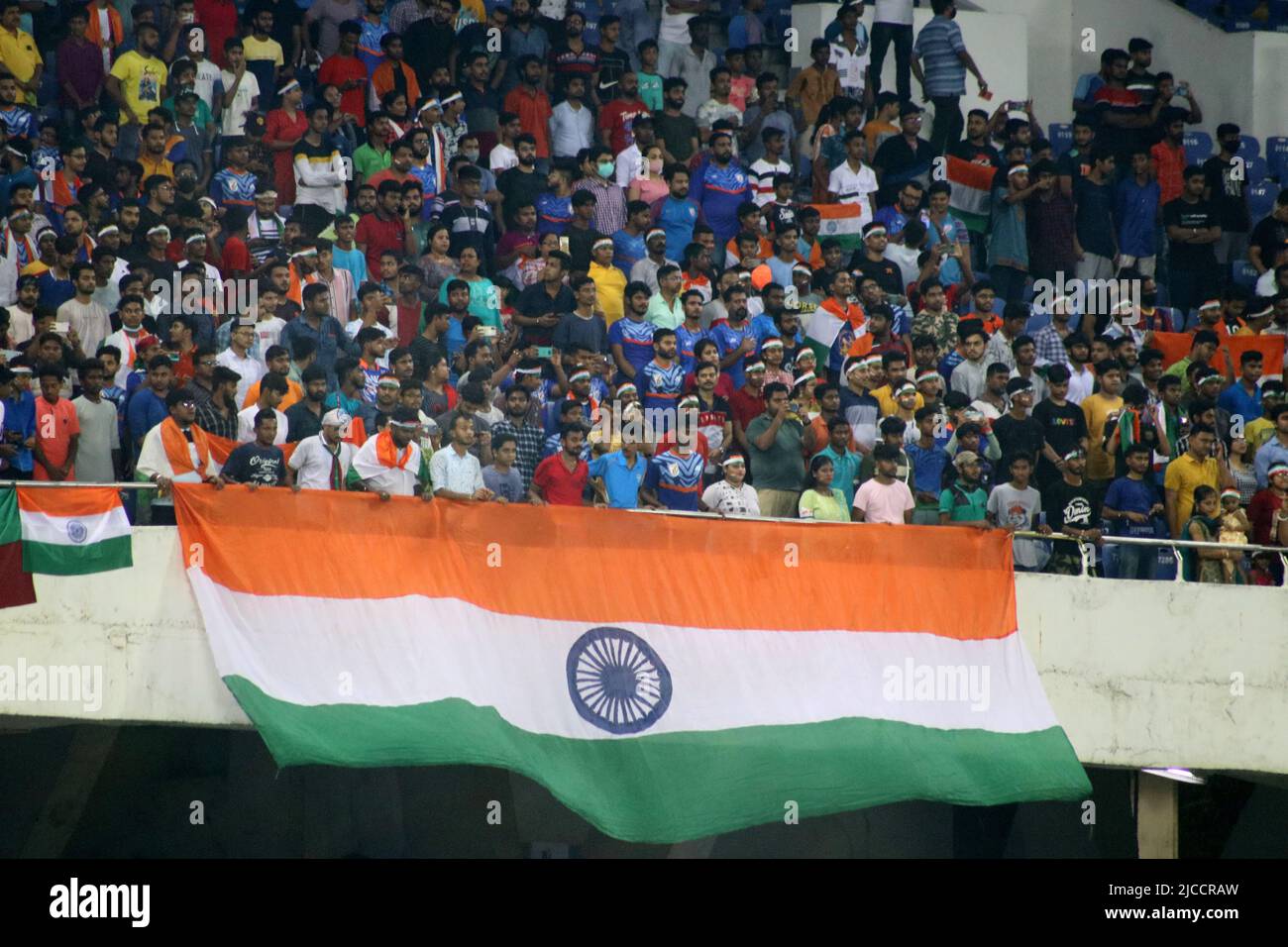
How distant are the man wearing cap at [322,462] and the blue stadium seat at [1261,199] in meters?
11.5

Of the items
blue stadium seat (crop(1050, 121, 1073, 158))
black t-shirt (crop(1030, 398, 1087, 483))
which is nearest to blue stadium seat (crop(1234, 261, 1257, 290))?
blue stadium seat (crop(1050, 121, 1073, 158))

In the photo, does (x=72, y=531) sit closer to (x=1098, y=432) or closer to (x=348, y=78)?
(x=348, y=78)

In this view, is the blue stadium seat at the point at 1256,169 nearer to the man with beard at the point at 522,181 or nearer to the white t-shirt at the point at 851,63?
the white t-shirt at the point at 851,63

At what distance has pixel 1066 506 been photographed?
577 inches

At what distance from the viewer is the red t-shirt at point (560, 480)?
535 inches

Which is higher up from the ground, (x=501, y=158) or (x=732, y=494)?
(x=501, y=158)

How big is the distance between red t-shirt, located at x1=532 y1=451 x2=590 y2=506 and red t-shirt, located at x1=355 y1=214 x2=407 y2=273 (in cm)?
337

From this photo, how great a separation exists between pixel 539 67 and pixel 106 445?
680 centimetres

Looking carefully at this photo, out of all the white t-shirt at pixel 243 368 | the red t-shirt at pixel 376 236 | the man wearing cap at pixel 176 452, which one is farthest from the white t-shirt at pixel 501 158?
the man wearing cap at pixel 176 452

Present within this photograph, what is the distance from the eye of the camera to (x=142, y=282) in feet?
48.7

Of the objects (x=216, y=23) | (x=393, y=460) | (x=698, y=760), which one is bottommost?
(x=698, y=760)

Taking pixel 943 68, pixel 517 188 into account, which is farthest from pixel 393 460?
pixel 943 68

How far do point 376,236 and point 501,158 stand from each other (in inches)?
71.6
